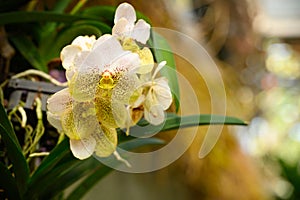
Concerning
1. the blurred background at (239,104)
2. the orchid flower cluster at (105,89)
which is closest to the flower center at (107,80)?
the orchid flower cluster at (105,89)

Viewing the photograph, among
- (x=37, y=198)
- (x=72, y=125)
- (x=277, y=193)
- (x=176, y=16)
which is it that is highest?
(x=72, y=125)

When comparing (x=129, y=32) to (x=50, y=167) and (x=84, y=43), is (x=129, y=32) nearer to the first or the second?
(x=84, y=43)

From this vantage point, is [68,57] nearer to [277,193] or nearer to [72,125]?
[72,125]

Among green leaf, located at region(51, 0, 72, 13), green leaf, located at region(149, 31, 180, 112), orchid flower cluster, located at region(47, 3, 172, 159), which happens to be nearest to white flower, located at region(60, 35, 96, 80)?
orchid flower cluster, located at region(47, 3, 172, 159)

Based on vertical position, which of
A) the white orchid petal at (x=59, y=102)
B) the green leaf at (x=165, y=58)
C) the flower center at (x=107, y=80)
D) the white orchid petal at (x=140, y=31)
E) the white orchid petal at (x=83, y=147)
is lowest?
the green leaf at (x=165, y=58)

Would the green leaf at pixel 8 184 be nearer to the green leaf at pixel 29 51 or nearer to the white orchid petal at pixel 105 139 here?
the white orchid petal at pixel 105 139

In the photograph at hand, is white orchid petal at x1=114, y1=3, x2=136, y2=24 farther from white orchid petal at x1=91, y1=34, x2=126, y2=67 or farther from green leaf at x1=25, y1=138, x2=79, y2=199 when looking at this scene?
green leaf at x1=25, y1=138, x2=79, y2=199

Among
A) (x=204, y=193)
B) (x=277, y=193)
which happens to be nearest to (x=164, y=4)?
(x=204, y=193)
